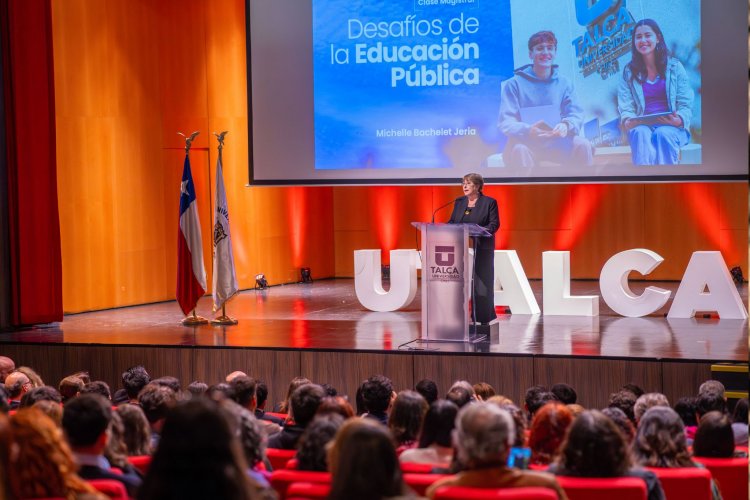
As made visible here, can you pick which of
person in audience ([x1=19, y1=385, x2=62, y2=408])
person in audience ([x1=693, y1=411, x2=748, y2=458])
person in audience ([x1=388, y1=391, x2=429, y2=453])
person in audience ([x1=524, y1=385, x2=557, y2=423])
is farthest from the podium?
person in audience ([x1=693, y1=411, x2=748, y2=458])

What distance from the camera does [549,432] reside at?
3.52 m

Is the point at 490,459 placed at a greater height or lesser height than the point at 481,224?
lesser

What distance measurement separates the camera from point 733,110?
8.80 meters

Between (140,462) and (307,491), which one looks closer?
(307,491)

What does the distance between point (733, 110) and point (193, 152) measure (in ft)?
20.1

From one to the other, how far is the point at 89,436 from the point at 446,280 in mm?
4361

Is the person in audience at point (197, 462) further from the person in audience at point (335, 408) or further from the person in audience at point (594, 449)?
the person in audience at point (335, 408)

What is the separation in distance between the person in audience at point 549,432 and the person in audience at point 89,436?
133cm

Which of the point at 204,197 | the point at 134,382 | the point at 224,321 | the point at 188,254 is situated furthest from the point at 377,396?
the point at 204,197

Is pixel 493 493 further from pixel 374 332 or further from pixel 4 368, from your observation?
pixel 374 332

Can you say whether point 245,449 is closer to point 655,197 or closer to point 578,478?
point 578,478

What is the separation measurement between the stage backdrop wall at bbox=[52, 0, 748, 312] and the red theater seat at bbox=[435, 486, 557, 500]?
822 centimetres

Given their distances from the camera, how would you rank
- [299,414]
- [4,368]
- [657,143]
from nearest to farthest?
1. [299,414]
2. [4,368]
3. [657,143]

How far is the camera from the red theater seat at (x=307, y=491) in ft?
9.46
